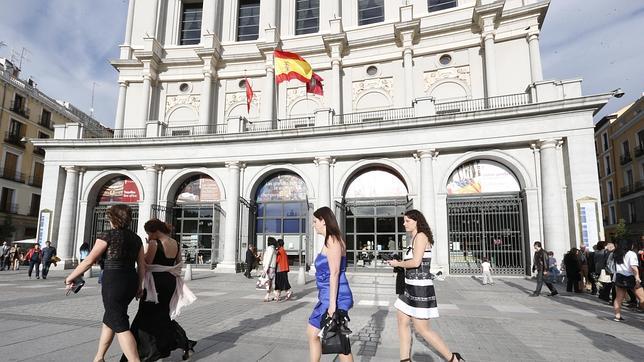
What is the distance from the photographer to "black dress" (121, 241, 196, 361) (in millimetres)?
4066

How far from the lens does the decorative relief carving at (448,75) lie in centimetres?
2205

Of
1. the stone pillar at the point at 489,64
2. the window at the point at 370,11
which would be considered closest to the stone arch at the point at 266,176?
the stone pillar at the point at 489,64

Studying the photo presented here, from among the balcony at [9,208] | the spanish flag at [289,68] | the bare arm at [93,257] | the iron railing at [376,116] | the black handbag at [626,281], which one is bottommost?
the black handbag at [626,281]

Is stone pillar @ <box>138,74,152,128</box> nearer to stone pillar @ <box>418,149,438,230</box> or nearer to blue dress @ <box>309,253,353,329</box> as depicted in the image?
stone pillar @ <box>418,149,438,230</box>

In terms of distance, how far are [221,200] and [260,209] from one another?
2229 millimetres

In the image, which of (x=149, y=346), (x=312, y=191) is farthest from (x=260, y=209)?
(x=149, y=346)

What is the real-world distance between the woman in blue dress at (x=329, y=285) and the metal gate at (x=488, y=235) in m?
15.1

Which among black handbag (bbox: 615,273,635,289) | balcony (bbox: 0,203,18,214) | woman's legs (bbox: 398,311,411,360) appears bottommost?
woman's legs (bbox: 398,311,411,360)

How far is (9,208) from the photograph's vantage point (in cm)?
3284

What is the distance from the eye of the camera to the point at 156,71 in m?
26.2

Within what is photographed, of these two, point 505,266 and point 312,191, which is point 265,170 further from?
point 505,266

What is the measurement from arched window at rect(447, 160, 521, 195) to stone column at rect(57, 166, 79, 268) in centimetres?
2110

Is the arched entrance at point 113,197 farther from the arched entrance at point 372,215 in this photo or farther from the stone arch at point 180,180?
the arched entrance at point 372,215

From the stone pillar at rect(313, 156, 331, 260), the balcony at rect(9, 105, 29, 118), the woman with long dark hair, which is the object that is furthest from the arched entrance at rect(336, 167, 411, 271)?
the balcony at rect(9, 105, 29, 118)
